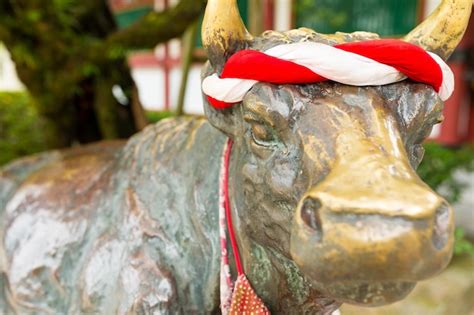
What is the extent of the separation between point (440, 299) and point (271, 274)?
2.46 metres

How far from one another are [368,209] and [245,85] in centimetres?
40

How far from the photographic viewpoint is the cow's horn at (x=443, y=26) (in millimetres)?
1063

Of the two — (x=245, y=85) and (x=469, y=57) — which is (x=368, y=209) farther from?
(x=469, y=57)

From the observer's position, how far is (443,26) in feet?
3.51

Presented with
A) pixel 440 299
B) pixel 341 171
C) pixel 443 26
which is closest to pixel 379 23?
pixel 440 299

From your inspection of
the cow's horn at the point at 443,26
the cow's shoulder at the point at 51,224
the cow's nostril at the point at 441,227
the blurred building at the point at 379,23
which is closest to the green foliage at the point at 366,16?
the blurred building at the point at 379,23

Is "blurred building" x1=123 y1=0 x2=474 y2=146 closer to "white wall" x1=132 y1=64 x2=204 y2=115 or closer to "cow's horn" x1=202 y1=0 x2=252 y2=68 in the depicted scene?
"white wall" x1=132 y1=64 x2=204 y2=115

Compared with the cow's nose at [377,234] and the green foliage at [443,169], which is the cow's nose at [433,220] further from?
the green foliage at [443,169]

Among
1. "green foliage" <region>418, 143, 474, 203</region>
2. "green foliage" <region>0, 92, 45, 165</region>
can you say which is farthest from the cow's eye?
"green foliage" <region>418, 143, 474, 203</region>

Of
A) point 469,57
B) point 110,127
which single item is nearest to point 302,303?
point 110,127

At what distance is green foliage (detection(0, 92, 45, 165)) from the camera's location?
369 cm

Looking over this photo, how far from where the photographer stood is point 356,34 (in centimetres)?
111

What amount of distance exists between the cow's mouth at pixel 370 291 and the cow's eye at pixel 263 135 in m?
0.30

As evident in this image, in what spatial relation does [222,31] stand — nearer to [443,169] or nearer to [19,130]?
[443,169]
